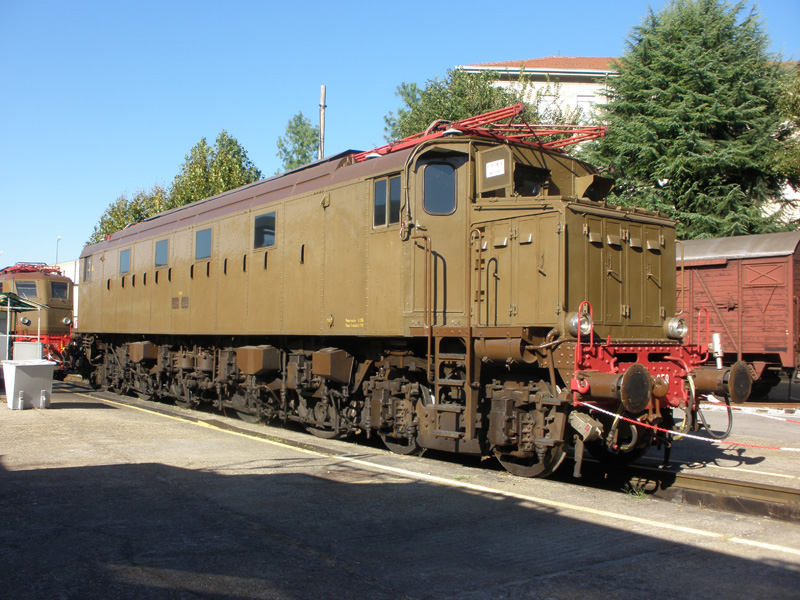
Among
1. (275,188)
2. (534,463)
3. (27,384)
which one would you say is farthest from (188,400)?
(534,463)

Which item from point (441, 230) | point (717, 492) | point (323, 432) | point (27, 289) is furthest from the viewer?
point (27, 289)

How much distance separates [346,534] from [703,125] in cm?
2147

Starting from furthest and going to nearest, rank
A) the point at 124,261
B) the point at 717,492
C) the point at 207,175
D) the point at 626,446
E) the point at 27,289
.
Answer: the point at 207,175
the point at 27,289
the point at 124,261
the point at 626,446
the point at 717,492

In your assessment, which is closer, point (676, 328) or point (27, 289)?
point (676, 328)

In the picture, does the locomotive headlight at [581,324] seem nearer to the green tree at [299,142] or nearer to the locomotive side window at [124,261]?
the locomotive side window at [124,261]

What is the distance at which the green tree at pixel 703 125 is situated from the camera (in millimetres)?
22234

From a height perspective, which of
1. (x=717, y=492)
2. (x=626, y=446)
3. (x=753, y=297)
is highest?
(x=753, y=297)

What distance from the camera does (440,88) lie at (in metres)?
28.1

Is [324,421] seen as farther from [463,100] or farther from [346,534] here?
[463,100]

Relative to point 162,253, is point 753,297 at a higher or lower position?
lower

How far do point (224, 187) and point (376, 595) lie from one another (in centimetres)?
3069

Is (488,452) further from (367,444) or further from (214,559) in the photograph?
(214,559)

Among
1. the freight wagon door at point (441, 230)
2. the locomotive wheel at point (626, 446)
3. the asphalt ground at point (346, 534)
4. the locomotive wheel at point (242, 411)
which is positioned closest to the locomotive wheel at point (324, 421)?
the asphalt ground at point (346, 534)

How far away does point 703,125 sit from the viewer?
22734 mm
